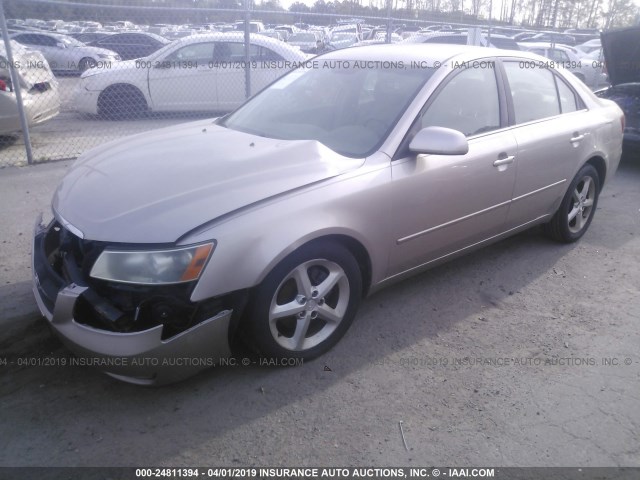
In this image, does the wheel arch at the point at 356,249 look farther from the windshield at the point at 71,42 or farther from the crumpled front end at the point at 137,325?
the windshield at the point at 71,42

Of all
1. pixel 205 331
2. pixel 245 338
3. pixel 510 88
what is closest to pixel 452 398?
pixel 245 338

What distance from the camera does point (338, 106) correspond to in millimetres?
3566

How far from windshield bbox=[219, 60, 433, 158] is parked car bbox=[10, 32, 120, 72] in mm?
12805

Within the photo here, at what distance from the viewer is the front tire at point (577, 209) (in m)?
4.54

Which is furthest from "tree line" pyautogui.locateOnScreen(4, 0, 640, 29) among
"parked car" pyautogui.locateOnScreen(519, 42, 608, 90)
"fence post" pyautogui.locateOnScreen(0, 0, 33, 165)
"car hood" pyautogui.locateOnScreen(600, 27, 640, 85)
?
"car hood" pyautogui.locateOnScreen(600, 27, 640, 85)

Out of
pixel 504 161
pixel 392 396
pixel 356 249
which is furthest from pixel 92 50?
pixel 392 396

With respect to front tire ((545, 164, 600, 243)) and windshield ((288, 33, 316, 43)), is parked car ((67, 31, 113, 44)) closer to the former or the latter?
windshield ((288, 33, 316, 43))

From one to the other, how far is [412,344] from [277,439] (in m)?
1.11

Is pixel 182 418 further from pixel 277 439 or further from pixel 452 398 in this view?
pixel 452 398

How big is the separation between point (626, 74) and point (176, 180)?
760 cm

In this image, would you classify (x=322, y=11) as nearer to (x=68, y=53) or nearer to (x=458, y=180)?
(x=68, y=53)

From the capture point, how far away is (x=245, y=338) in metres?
2.72

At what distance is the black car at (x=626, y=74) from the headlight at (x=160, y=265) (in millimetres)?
6887

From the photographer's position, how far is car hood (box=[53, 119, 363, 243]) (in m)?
2.49
